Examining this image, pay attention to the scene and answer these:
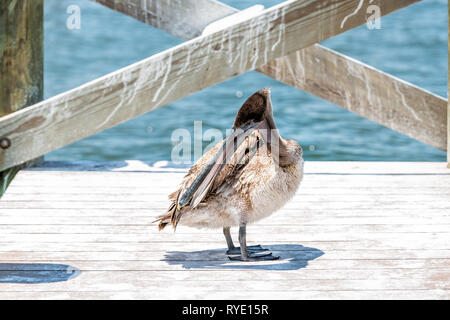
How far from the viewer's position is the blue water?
39.0 feet

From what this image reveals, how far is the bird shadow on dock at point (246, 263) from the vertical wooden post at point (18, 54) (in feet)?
7.30

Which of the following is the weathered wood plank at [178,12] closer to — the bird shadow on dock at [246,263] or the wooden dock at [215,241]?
the wooden dock at [215,241]

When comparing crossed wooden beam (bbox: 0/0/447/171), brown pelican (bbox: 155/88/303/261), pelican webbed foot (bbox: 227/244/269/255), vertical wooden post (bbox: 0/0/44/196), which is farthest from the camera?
vertical wooden post (bbox: 0/0/44/196)

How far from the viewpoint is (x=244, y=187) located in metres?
3.76

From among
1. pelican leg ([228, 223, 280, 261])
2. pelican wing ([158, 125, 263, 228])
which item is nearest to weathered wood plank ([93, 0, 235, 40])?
pelican wing ([158, 125, 263, 228])

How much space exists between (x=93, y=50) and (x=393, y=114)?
12.4 metres

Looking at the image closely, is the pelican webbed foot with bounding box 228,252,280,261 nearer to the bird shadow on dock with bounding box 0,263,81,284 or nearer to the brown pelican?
the brown pelican

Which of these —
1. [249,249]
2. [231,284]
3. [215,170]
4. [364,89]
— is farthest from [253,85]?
[231,284]

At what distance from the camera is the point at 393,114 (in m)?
6.13

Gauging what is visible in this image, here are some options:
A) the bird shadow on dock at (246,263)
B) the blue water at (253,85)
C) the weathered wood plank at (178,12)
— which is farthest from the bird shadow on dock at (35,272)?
the blue water at (253,85)

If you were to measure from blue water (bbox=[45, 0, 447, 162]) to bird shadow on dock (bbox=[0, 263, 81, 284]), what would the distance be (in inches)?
250
